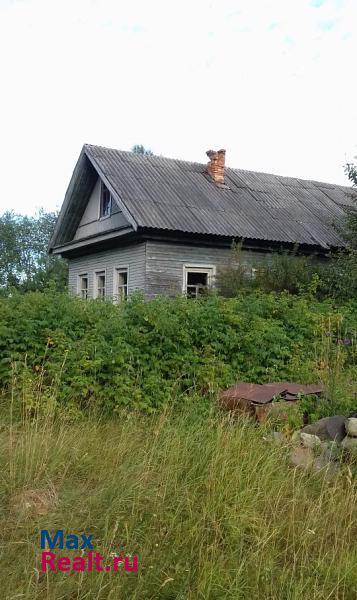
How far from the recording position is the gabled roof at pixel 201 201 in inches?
559

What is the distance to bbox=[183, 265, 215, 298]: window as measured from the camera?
586 inches

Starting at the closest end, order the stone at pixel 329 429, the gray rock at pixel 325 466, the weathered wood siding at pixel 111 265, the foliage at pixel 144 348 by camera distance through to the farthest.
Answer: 1. the gray rock at pixel 325 466
2. the stone at pixel 329 429
3. the foliage at pixel 144 348
4. the weathered wood siding at pixel 111 265

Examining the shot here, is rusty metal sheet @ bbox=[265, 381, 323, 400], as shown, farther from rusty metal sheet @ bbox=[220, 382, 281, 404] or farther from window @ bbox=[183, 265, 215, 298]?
window @ bbox=[183, 265, 215, 298]

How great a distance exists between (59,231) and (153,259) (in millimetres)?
6339

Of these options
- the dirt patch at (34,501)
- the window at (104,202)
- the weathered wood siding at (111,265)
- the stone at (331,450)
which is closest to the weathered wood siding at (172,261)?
the weathered wood siding at (111,265)

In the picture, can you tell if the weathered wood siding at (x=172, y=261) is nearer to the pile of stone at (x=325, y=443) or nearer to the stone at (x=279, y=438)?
the pile of stone at (x=325, y=443)

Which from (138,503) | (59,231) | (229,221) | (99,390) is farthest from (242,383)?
(59,231)

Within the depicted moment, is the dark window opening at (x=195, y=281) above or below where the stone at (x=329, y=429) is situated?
above

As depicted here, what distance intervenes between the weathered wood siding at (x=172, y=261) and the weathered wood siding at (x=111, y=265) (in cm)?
26

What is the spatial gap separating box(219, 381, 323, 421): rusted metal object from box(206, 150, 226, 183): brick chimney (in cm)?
1263

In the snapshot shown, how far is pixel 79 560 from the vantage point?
2617 millimetres

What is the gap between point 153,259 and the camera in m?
14.3

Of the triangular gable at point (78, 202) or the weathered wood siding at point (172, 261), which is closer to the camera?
the weathered wood siding at point (172, 261)

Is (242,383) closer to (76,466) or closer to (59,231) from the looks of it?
(76,466)
